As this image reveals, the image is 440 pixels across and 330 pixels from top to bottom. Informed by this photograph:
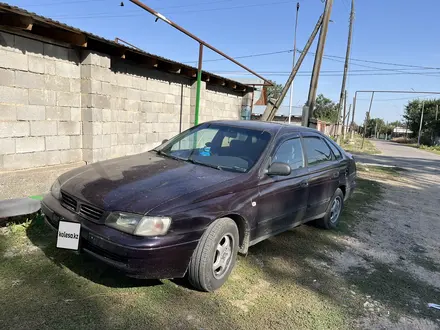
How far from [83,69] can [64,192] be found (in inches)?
139

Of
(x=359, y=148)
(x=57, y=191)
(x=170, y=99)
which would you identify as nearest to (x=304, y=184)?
(x=57, y=191)

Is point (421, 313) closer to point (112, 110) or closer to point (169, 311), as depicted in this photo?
point (169, 311)

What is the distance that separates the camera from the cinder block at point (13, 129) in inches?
197

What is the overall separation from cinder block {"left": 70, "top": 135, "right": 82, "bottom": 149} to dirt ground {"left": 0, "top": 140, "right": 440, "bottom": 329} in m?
2.05

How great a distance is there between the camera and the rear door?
4496mm

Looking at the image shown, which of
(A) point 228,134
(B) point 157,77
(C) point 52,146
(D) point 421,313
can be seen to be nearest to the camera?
(D) point 421,313

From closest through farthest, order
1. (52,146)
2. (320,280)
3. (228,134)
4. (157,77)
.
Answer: (320,280) < (228,134) < (52,146) < (157,77)

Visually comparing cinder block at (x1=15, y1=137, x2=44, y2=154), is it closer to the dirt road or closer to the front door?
the front door

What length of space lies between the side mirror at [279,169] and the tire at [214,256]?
2.46 feet

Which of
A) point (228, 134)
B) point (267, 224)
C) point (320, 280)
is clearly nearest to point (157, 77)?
point (228, 134)

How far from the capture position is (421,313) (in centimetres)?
316

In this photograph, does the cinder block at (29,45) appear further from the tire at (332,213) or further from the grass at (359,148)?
the grass at (359,148)

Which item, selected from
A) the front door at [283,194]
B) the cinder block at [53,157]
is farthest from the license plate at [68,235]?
the cinder block at [53,157]

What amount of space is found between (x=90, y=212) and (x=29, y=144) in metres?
3.21
